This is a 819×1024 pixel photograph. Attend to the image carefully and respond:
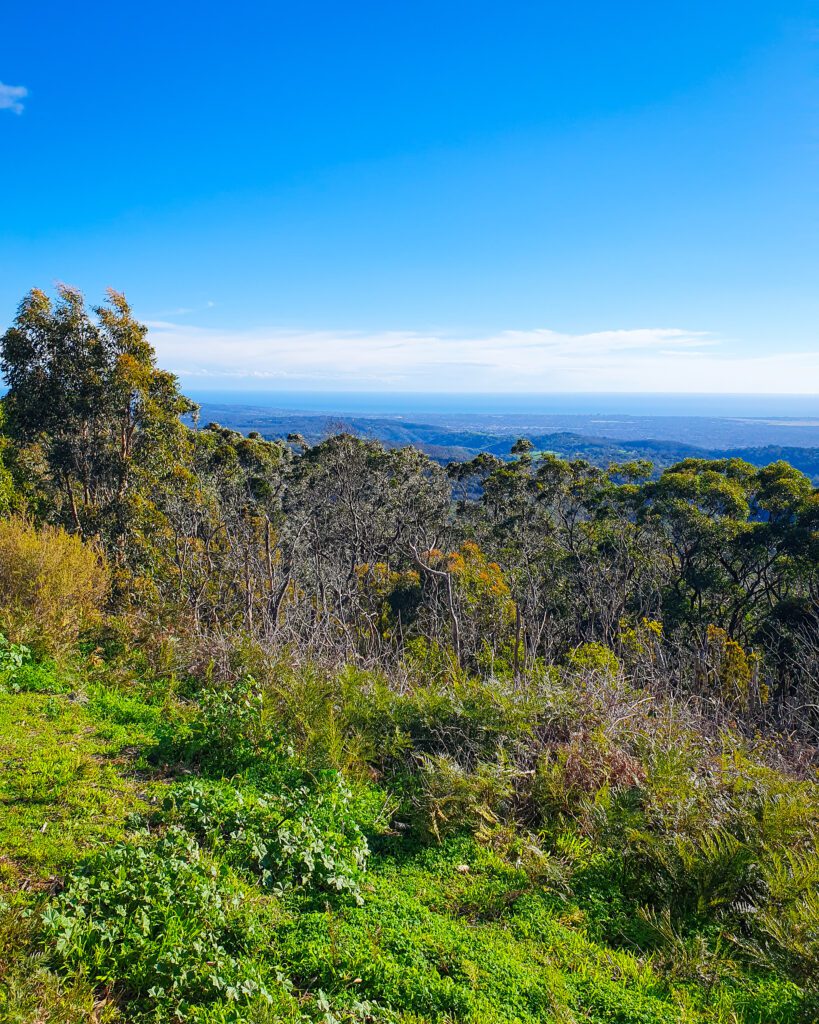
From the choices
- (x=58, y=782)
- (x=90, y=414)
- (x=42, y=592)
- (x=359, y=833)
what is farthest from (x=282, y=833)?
(x=90, y=414)

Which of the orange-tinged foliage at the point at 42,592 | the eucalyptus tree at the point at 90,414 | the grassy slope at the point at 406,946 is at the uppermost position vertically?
the eucalyptus tree at the point at 90,414

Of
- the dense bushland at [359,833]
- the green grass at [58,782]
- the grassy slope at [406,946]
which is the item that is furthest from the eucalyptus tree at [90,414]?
the grassy slope at [406,946]

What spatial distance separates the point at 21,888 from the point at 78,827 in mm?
539

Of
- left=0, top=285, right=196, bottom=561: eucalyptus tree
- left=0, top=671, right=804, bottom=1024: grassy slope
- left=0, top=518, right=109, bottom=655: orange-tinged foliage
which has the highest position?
left=0, top=285, right=196, bottom=561: eucalyptus tree

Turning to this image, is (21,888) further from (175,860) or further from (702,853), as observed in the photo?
(702,853)

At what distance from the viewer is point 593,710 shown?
182 inches

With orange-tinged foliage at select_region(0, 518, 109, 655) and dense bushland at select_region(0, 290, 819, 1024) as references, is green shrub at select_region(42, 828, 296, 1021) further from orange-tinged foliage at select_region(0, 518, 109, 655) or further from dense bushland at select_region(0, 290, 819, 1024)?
orange-tinged foliage at select_region(0, 518, 109, 655)

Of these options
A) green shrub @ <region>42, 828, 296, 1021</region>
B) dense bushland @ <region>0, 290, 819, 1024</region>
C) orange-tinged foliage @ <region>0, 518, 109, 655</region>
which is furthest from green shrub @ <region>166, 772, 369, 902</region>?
orange-tinged foliage @ <region>0, 518, 109, 655</region>

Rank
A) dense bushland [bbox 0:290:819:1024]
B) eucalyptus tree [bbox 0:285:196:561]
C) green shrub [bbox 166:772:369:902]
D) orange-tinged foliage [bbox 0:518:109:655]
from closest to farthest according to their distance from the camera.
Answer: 1. dense bushland [bbox 0:290:819:1024]
2. green shrub [bbox 166:772:369:902]
3. orange-tinged foliage [bbox 0:518:109:655]
4. eucalyptus tree [bbox 0:285:196:561]

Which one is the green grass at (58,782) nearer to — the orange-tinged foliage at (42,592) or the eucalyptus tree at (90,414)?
the orange-tinged foliage at (42,592)

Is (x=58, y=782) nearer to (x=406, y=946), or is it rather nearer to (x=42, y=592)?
(x=406, y=946)

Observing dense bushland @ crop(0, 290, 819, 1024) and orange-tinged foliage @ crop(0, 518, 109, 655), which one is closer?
dense bushland @ crop(0, 290, 819, 1024)

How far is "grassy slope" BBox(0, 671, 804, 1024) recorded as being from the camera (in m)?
2.32

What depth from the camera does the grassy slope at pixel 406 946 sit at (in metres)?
2.32
